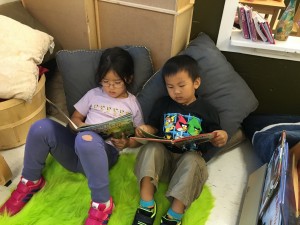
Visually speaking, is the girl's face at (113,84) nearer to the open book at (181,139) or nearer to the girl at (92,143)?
the girl at (92,143)

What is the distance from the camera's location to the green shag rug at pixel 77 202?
115 cm

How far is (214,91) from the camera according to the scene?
1.40 m

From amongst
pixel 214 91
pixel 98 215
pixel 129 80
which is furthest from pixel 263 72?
pixel 98 215

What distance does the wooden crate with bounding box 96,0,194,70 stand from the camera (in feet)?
4.43

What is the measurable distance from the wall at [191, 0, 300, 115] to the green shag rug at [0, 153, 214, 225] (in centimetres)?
68

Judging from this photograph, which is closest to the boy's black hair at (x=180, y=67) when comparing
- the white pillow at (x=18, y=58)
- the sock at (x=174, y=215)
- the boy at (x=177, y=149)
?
the boy at (x=177, y=149)

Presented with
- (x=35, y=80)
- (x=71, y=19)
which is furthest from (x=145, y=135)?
(x=71, y=19)

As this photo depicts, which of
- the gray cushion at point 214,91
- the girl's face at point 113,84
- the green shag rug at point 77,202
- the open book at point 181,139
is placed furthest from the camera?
the gray cushion at point 214,91

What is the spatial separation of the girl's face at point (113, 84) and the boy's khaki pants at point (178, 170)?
0.96ft

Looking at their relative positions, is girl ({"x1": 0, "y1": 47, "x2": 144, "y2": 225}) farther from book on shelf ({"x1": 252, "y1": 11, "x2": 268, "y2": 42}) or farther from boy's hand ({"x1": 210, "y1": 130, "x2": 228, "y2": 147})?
book on shelf ({"x1": 252, "y1": 11, "x2": 268, "y2": 42})

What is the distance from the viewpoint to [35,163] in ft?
3.84

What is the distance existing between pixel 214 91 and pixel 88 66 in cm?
66

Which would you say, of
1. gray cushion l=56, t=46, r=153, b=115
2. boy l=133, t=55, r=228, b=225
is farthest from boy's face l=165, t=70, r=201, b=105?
gray cushion l=56, t=46, r=153, b=115

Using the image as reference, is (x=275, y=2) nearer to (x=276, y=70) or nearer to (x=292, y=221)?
(x=276, y=70)
